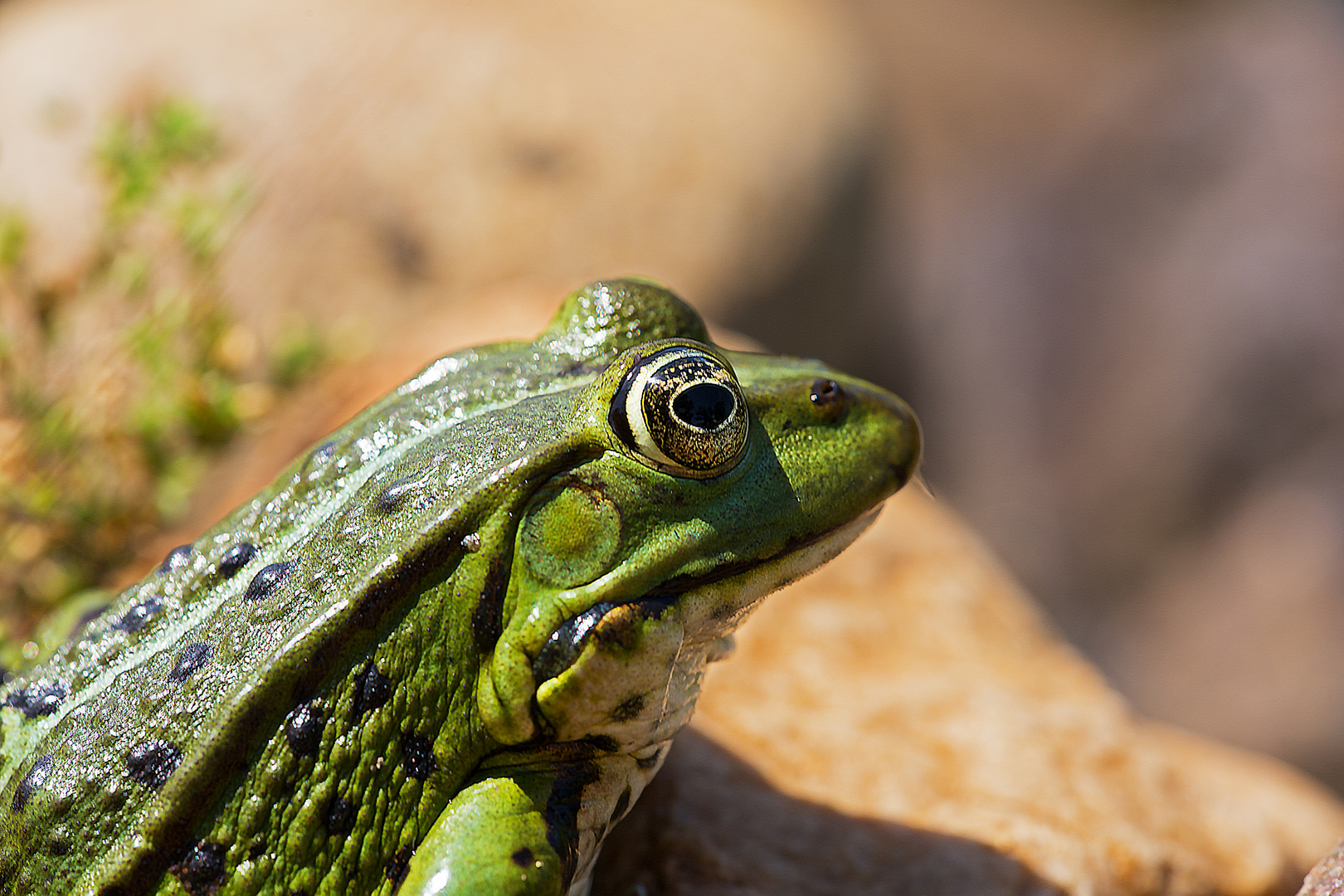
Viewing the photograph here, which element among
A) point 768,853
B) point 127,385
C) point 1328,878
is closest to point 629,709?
point 768,853

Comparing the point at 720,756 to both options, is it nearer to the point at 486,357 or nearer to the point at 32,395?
the point at 486,357

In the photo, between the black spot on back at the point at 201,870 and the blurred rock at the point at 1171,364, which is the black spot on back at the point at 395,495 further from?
the blurred rock at the point at 1171,364

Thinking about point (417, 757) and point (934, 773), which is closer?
point (417, 757)

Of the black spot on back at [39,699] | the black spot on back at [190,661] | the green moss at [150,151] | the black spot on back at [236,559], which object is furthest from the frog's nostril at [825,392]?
the green moss at [150,151]

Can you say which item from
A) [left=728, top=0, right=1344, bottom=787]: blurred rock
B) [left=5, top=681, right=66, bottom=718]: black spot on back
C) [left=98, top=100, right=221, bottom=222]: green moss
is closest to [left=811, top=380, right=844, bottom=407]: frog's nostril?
[left=5, top=681, right=66, bottom=718]: black spot on back

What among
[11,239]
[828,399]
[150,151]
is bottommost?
[828,399]

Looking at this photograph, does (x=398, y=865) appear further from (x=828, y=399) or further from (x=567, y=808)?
(x=828, y=399)
